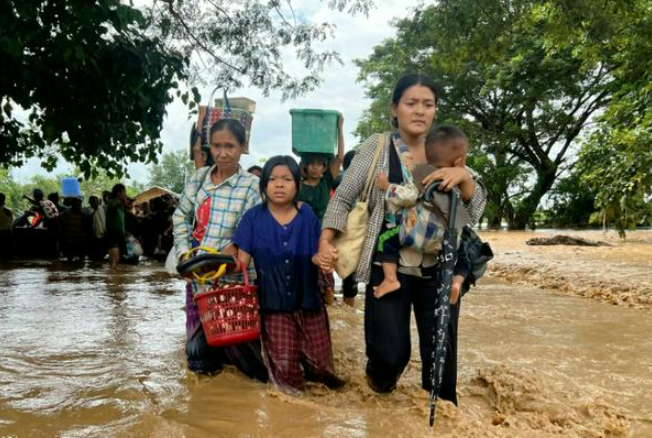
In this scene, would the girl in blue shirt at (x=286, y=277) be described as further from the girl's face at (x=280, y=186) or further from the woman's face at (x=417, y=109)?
the woman's face at (x=417, y=109)

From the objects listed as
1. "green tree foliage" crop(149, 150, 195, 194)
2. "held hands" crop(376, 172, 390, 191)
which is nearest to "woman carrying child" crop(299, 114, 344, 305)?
"held hands" crop(376, 172, 390, 191)

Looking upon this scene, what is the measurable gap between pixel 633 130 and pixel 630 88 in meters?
1.14

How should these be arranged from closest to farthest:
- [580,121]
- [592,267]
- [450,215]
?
[450,215] < [592,267] < [580,121]

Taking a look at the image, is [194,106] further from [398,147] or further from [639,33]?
[639,33]

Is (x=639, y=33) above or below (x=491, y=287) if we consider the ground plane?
above

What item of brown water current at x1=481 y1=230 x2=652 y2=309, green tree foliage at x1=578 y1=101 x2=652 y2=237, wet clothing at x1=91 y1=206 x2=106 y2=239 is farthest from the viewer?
wet clothing at x1=91 y1=206 x2=106 y2=239

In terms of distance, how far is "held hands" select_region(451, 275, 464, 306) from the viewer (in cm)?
273

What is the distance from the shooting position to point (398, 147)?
2908 millimetres

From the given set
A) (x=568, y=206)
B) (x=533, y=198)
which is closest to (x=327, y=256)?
(x=533, y=198)

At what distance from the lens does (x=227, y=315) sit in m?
2.97

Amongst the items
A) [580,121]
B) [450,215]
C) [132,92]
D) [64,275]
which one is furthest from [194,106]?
[580,121]

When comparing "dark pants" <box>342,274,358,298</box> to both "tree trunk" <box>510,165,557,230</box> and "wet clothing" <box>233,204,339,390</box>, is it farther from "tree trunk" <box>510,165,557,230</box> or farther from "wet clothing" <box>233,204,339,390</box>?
"tree trunk" <box>510,165,557,230</box>

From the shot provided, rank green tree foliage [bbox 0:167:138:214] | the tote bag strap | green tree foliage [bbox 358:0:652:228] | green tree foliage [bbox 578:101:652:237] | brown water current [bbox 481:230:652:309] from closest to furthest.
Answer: the tote bag strap
brown water current [bbox 481:230:652:309]
green tree foliage [bbox 578:101:652:237]
green tree foliage [bbox 358:0:652:228]
green tree foliage [bbox 0:167:138:214]

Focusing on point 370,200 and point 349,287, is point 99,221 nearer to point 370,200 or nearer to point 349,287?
point 349,287
